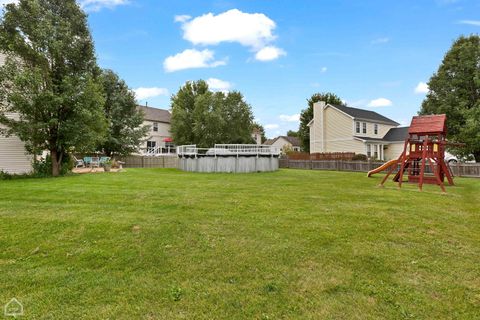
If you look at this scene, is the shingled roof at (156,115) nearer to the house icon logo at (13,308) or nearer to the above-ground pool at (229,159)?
the above-ground pool at (229,159)

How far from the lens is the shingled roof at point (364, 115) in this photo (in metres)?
32.5

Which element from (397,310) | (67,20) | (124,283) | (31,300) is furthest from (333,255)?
(67,20)

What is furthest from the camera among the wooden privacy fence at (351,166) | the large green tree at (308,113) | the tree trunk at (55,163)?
the large green tree at (308,113)

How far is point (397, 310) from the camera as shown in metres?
3.06

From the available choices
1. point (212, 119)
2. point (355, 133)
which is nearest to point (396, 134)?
point (355, 133)

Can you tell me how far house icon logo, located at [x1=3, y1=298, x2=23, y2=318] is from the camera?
3.03m

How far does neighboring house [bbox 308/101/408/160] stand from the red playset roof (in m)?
17.9

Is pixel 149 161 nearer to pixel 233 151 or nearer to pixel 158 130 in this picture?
pixel 233 151

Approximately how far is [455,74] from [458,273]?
2516 cm

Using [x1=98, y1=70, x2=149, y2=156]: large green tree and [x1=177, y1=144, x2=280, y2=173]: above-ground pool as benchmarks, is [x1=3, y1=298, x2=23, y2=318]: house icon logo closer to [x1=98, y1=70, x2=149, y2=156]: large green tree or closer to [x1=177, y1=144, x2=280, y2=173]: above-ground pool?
[x1=177, y1=144, x2=280, y2=173]: above-ground pool

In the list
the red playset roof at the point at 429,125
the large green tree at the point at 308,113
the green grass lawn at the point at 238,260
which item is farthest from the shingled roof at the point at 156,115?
the green grass lawn at the point at 238,260

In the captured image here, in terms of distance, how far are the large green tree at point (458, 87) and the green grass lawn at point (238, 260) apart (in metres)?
18.4

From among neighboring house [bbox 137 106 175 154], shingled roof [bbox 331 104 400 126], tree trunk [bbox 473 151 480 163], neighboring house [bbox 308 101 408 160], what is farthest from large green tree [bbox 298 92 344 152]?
tree trunk [bbox 473 151 480 163]

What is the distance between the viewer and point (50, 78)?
14.5 metres
